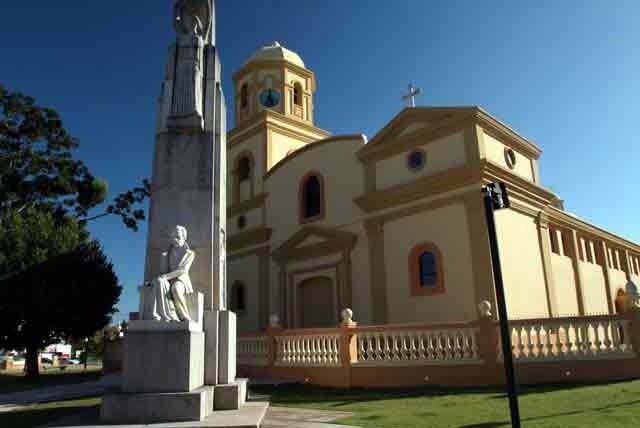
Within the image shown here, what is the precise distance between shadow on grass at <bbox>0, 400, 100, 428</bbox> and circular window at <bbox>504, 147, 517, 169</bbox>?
1452cm

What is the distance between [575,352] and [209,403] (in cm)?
804

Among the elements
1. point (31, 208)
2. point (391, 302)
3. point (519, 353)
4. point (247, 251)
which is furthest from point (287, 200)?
point (519, 353)

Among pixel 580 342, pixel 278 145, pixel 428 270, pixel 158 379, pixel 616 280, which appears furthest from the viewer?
pixel 616 280

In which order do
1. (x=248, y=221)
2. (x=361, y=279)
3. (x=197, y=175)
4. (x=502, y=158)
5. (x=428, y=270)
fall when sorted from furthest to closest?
(x=248, y=221) → (x=361, y=279) → (x=502, y=158) → (x=428, y=270) → (x=197, y=175)

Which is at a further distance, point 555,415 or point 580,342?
point 580,342

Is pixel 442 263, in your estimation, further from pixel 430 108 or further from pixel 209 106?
pixel 209 106

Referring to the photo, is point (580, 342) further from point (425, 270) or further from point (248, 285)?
point (248, 285)

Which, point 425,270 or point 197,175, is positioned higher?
point 197,175

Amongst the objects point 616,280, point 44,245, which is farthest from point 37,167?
point 616,280

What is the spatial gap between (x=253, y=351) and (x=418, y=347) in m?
5.43

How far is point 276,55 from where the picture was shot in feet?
83.0

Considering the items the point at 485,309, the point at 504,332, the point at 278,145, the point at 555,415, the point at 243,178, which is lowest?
the point at 555,415

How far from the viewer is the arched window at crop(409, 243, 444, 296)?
15992 mm

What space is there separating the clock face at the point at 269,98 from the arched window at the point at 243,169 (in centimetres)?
296
